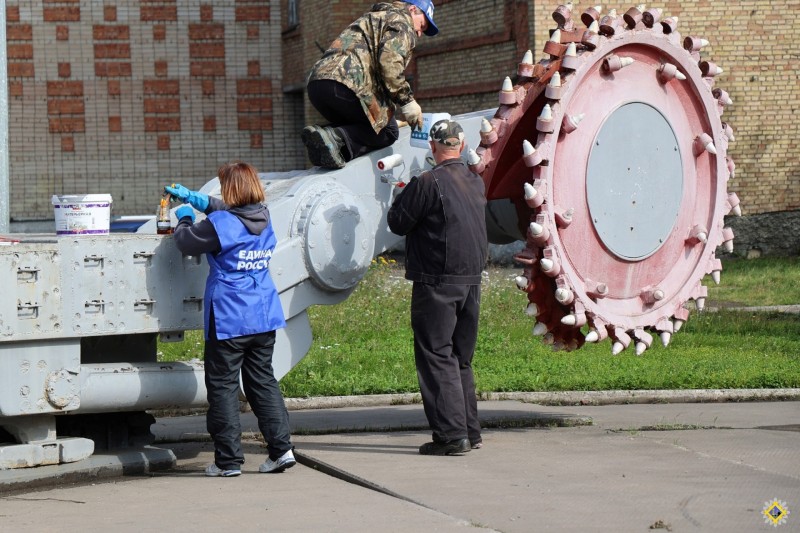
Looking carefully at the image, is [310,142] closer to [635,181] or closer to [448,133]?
[448,133]

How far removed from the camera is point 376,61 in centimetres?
767

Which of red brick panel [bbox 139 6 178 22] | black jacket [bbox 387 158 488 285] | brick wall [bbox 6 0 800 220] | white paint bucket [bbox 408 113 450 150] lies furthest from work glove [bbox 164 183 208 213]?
red brick panel [bbox 139 6 178 22]

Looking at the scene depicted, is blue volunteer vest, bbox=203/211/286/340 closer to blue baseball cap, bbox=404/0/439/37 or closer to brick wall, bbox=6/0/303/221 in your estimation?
blue baseball cap, bbox=404/0/439/37

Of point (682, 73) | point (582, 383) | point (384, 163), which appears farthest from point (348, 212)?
point (582, 383)

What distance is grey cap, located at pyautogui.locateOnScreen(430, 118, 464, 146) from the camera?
24.1ft

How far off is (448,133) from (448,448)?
1.78 meters

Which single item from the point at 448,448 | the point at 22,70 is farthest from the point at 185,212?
the point at 22,70

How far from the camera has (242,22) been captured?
3047 centimetres

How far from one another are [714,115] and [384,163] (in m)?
2.10

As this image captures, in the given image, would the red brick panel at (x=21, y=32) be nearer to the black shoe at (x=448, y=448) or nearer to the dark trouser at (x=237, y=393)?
the dark trouser at (x=237, y=393)

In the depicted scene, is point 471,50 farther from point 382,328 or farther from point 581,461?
point 581,461

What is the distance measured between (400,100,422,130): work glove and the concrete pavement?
6.31 ft

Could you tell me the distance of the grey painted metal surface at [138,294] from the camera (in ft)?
21.1

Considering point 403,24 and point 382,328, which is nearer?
point 403,24
